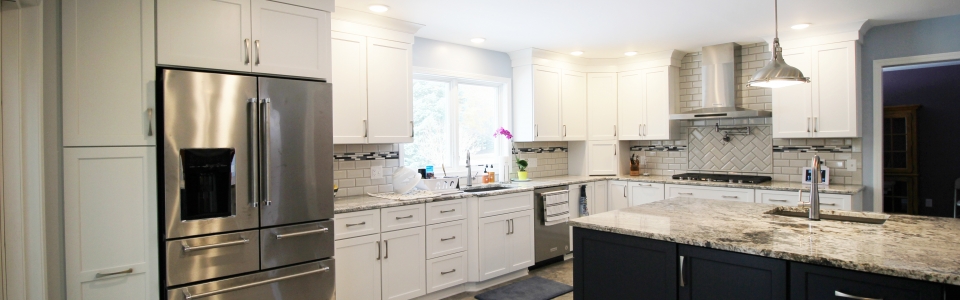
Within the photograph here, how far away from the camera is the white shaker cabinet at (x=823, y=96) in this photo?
13.7 feet

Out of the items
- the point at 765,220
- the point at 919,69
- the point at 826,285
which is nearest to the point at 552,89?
the point at 765,220

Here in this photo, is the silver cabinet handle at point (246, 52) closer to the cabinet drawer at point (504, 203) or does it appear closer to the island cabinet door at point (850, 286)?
the cabinet drawer at point (504, 203)

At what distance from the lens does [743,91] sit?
5.04 metres

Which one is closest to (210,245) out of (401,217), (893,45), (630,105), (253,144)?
(253,144)

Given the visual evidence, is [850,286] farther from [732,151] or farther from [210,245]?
[732,151]

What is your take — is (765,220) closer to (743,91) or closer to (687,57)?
(743,91)

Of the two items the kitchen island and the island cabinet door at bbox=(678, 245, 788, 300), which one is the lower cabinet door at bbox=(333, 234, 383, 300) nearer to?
the kitchen island

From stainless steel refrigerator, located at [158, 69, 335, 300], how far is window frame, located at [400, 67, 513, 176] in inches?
58.9

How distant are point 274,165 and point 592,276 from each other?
174 centimetres

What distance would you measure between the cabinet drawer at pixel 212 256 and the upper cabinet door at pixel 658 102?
162 inches

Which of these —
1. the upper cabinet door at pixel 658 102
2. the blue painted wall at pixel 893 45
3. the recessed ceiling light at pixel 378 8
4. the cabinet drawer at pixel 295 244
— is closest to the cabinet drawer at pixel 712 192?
the upper cabinet door at pixel 658 102

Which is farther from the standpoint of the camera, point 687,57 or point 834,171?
point 687,57

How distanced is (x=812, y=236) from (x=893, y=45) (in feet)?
10.1

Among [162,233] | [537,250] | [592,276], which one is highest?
[162,233]
